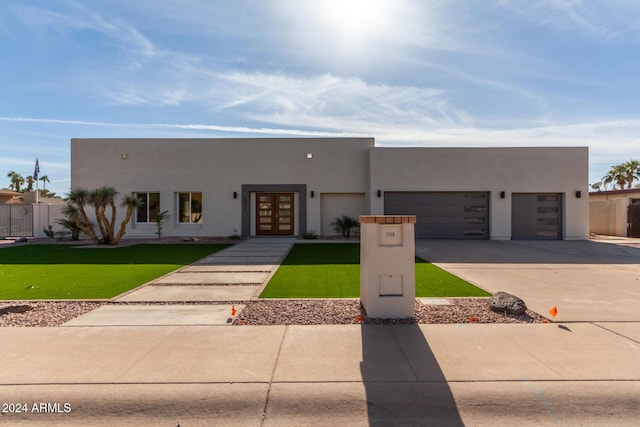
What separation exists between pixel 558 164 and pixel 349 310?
15.3 m

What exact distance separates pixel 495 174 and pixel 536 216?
2824mm

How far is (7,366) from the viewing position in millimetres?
3518

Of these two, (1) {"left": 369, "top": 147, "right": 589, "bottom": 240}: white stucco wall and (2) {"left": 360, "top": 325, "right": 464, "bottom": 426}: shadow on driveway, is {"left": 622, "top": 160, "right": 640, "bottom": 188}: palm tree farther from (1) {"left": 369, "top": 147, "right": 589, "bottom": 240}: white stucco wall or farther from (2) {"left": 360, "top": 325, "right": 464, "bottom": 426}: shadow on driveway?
(2) {"left": 360, "top": 325, "right": 464, "bottom": 426}: shadow on driveway

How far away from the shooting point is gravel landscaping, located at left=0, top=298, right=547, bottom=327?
4.86 meters

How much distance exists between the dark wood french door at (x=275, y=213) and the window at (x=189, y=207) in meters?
2.87

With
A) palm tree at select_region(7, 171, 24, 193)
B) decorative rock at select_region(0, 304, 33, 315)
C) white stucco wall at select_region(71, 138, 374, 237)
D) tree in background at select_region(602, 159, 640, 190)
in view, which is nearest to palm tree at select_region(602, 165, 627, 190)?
tree in background at select_region(602, 159, 640, 190)

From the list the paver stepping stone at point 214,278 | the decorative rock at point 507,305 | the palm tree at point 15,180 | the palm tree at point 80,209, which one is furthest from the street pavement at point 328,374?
the palm tree at point 15,180

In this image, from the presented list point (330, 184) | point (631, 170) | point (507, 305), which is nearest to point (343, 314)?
point (507, 305)

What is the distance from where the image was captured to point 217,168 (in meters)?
16.7

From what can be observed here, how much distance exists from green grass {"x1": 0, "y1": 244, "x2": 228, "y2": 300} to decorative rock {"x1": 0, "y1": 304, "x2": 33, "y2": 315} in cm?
62

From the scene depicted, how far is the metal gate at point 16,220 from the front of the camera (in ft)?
57.7

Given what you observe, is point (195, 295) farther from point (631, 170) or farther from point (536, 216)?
point (631, 170)

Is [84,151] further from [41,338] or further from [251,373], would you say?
[251,373]

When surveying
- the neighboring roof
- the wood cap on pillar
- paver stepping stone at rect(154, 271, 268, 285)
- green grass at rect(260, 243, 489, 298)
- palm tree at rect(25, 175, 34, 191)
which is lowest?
paver stepping stone at rect(154, 271, 268, 285)
